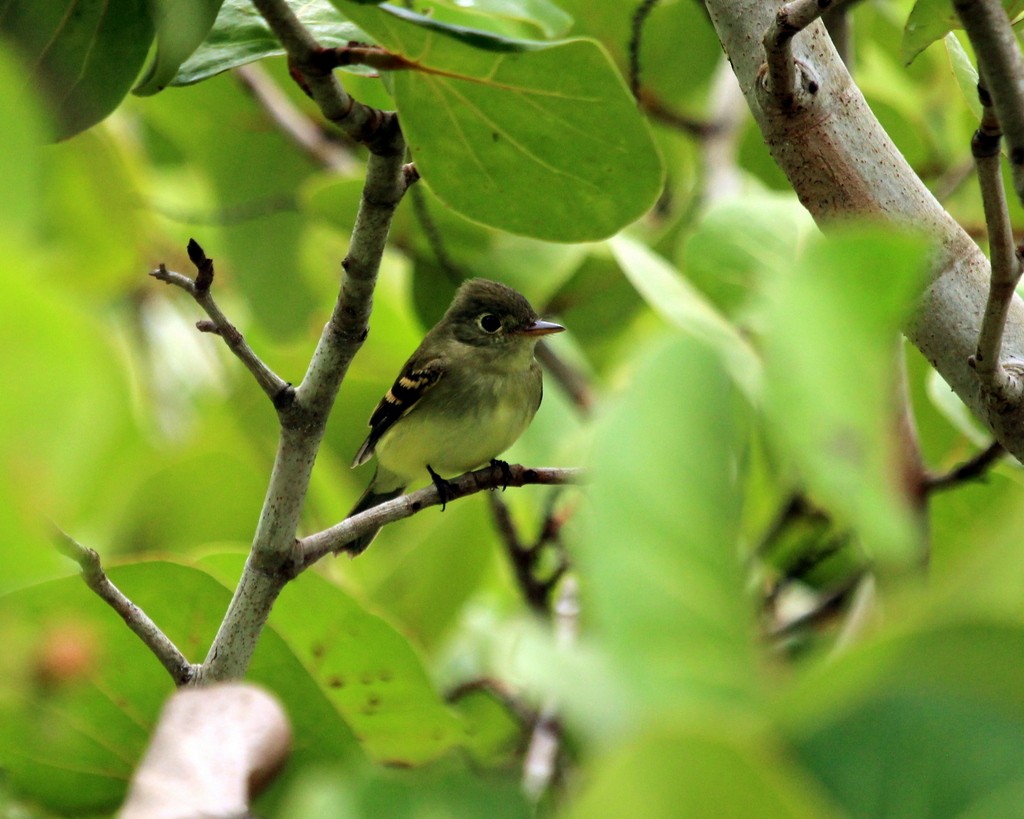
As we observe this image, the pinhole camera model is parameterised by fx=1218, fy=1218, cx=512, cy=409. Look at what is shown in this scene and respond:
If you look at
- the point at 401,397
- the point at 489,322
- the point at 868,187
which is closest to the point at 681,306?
the point at 868,187

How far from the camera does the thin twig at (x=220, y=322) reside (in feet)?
5.63

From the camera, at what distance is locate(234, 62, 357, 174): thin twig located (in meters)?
3.62

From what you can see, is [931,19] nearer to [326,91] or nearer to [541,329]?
[326,91]

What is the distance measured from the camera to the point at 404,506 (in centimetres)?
224

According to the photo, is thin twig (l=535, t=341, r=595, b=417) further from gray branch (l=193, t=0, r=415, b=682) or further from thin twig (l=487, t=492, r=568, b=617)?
gray branch (l=193, t=0, r=415, b=682)

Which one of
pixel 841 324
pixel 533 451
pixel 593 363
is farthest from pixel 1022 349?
pixel 593 363

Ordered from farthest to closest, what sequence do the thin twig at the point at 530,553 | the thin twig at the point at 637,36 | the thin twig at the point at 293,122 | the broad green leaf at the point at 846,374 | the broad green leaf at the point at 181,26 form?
1. the thin twig at the point at 293,122
2. the thin twig at the point at 637,36
3. the thin twig at the point at 530,553
4. the broad green leaf at the point at 181,26
5. the broad green leaf at the point at 846,374

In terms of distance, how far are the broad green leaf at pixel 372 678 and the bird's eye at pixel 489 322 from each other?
198 centimetres

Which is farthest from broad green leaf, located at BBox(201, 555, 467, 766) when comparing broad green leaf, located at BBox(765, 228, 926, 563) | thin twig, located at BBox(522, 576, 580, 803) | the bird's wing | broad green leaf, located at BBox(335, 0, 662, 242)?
the bird's wing

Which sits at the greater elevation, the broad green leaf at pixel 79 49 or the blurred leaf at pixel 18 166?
the blurred leaf at pixel 18 166

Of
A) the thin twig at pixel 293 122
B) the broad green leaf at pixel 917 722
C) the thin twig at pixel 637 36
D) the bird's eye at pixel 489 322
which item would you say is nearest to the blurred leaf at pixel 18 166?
the broad green leaf at pixel 917 722

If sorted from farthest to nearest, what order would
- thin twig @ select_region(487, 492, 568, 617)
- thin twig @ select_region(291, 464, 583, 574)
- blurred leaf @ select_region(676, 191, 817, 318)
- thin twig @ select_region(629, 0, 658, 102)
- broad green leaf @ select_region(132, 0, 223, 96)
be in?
1. thin twig @ select_region(629, 0, 658, 102)
2. thin twig @ select_region(487, 492, 568, 617)
3. blurred leaf @ select_region(676, 191, 817, 318)
4. thin twig @ select_region(291, 464, 583, 574)
5. broad green leaf @ select_region(132, 0, 223, 96)

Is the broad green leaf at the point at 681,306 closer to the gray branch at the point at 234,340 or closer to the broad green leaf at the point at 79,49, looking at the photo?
the gray branch at the point at 234,340

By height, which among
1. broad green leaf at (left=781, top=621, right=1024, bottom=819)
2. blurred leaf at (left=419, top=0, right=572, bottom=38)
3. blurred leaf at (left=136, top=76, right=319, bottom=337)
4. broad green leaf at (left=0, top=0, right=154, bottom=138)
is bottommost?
blurred leaf at (left=136, top=76, right=319, bottom=337)
